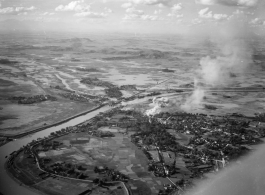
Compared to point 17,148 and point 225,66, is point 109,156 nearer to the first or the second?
point 17,148

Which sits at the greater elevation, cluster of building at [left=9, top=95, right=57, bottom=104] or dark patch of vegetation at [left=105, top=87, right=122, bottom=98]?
cluster of building at [left=9, top=95, right=57, bottom=104]

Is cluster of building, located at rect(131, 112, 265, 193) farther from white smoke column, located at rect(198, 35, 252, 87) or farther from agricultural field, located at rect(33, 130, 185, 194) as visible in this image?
white smoke column, located at rect(198, 35, 252, 87)

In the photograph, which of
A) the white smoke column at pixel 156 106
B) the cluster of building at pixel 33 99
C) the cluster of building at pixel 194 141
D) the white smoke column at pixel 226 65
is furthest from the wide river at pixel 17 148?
the white smoke column at pixel 226 65

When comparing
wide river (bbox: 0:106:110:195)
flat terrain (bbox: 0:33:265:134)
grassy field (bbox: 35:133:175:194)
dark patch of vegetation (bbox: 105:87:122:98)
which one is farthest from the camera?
dark patch of vegetation (bbox: 105:87:122:98)

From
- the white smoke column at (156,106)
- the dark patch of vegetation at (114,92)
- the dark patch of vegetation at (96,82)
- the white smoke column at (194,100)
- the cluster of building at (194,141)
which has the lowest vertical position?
the cluster of building at (194,141)

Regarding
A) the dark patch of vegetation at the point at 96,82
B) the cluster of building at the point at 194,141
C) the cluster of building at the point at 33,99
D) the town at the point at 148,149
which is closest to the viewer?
the town at the point at 148,149

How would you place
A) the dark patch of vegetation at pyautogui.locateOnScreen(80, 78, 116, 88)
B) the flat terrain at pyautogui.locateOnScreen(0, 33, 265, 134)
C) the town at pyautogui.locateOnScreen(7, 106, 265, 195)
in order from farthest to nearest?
the dark patch of vegetation at pyautogui.locateOnScreen(80, 78, 116, 88) → the flat terrain at pyautogui.locateOnScreen(0, 33, 265, 134) → the town at pyautogui.locateOnScreen(7, 106, 265, 195)

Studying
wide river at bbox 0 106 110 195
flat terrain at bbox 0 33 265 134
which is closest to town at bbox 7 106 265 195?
wide river at bbox 0 106 110 195

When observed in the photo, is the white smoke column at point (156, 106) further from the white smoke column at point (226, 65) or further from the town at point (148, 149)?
the white smoke column at point (226, 65)

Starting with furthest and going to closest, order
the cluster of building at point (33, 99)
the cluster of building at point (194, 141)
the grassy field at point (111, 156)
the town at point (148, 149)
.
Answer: the cluster of building at point (33, 99) < the cluster of building at point (194, 141) < the town at point (148, 149) < the grassy field at point (111, 156)

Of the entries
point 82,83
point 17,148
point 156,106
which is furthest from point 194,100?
point 17,148
